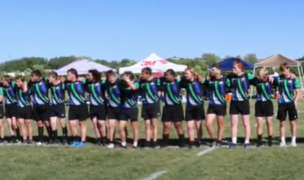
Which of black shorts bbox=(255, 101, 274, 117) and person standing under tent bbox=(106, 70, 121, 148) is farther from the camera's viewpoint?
person standing under tent bbox=(106, 70, 121, 148)

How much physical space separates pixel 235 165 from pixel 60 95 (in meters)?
5.99

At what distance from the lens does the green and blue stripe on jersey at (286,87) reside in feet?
42.3

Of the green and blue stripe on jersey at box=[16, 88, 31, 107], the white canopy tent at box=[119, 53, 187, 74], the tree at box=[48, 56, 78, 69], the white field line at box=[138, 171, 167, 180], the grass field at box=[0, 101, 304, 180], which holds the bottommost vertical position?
the white field line at box=[138, 171, 167, 180]

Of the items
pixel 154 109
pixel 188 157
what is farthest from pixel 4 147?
pixel 188 157

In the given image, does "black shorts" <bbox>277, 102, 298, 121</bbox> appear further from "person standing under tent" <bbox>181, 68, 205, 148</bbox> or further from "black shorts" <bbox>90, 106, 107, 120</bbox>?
"black shorts" <bbox>90, 106, 107, 120</bbox>

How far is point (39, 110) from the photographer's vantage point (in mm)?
14758

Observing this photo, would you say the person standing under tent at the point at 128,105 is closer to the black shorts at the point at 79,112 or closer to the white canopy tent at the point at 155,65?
the black shorts at the point at 79,112

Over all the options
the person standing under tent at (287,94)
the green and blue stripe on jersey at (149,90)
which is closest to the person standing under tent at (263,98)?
the person standing under tent at (287,94)

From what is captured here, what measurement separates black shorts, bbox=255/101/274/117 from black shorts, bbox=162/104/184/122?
1853 millimetres

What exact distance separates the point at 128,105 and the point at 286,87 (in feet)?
12.5

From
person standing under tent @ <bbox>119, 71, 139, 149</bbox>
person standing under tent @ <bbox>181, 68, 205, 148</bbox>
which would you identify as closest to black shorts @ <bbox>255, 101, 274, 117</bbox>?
person standing under tent @ <bbox>181, 68, 205, 148</bbox>

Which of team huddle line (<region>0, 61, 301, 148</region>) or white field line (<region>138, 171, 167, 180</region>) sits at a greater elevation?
team huddle line (<region>0, 61, 301, 148</region>)

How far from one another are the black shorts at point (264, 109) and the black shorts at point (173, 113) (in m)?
1.85

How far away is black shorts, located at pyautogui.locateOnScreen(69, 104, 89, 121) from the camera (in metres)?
14.1
